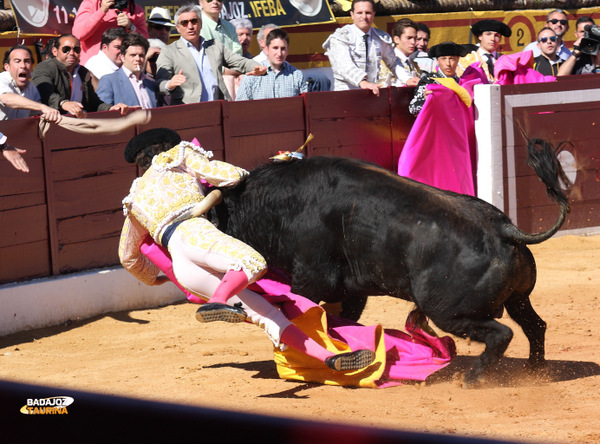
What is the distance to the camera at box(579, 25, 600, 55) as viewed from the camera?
860 cm

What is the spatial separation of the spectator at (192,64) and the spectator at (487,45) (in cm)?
201

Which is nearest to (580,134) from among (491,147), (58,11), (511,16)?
(491,147)

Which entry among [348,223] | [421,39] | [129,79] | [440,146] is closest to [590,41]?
[421,39]

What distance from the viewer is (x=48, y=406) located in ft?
9.01

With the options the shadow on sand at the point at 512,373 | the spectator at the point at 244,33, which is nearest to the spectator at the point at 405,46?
the spectator at the point at 244,33

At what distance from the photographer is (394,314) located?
235 inches

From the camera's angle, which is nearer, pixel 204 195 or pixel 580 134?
pixel 204 195

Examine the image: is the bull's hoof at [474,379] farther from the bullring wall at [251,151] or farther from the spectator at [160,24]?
the spectator at [160,24]

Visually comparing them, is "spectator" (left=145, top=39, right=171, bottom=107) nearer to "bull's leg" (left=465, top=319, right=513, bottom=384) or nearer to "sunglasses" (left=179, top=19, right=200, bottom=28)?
"sunglasses" (left=179, top=19, right=200, bottom=28)

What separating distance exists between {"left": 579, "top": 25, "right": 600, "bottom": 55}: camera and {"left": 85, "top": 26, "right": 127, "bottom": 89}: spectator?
4.30m

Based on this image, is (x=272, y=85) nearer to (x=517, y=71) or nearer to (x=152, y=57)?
(x=152, y=57)

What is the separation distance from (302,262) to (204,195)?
22.0 inches

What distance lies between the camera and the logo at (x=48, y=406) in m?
2.59

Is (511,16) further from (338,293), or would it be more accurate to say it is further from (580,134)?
(338,293)
